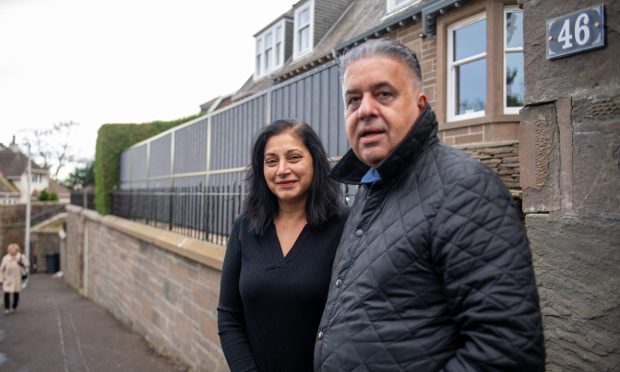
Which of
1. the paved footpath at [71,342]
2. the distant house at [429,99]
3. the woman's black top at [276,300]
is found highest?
the distant house at [429,99]

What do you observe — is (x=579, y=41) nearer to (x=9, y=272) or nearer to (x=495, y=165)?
(x=495, y=165)

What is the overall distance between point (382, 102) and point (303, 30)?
13.8 meters

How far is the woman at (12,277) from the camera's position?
12.8m

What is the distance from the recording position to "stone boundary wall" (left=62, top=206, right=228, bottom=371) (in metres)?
5.43

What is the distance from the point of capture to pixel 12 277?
13.0 m

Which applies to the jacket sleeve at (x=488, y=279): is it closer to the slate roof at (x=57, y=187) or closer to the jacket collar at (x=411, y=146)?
the jacket collar at (x=411, y=146)

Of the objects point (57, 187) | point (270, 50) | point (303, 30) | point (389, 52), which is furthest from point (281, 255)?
point (57, 187)

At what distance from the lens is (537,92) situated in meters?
1.89

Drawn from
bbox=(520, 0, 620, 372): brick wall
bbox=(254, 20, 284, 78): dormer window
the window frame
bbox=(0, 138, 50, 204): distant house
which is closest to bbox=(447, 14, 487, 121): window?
the window frame

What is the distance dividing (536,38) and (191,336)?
18.0 feet

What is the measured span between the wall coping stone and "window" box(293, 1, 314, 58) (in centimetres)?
737

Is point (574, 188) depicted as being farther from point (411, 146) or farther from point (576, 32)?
point (411, 146)

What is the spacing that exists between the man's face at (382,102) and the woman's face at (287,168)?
72 centimetres

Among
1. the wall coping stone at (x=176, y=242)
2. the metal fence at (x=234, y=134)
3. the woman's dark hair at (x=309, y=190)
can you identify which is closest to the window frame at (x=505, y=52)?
the metal fence at (x=234, y=134)
